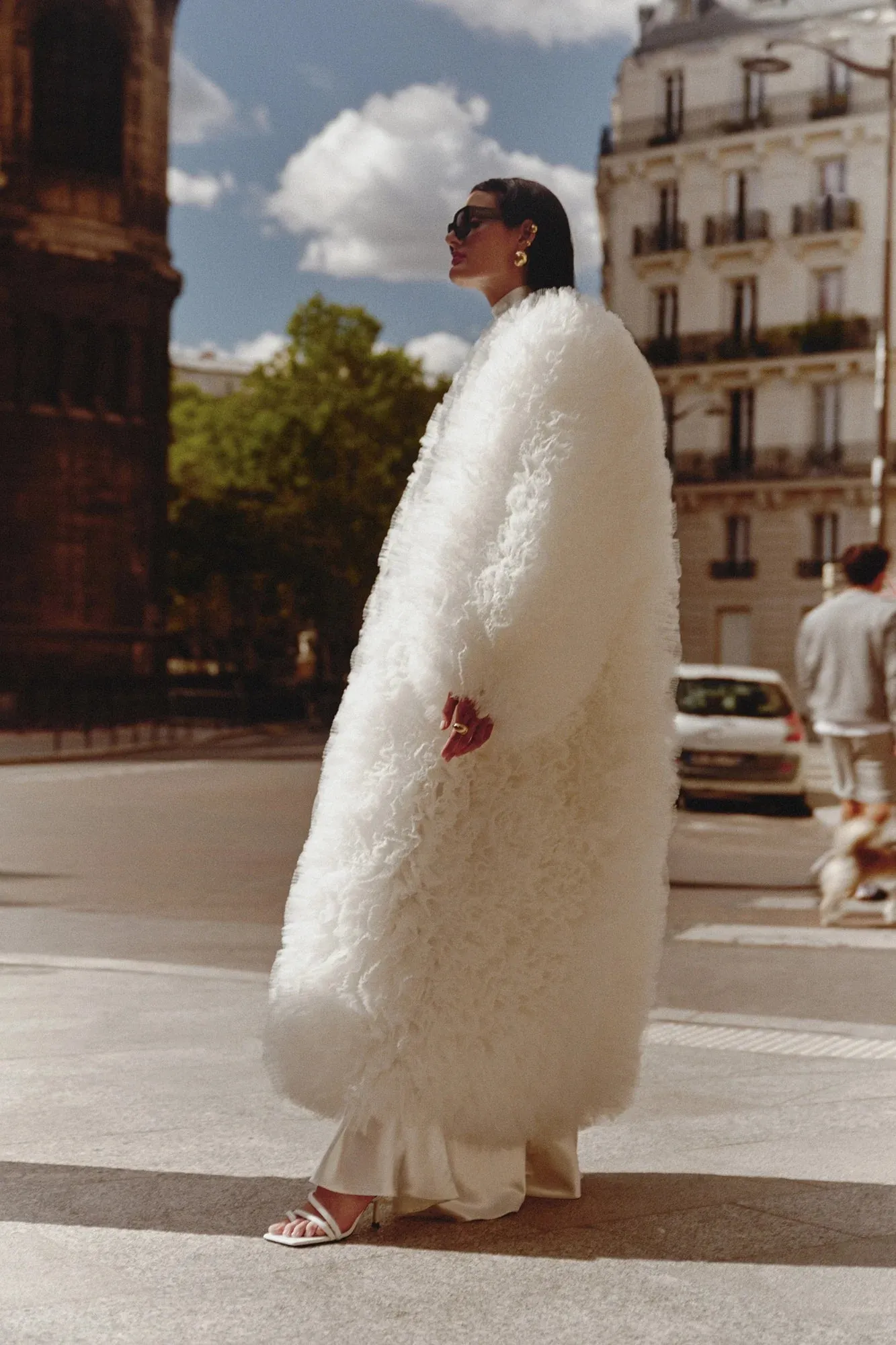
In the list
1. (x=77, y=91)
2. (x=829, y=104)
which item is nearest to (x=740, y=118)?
(x=829, y=104)

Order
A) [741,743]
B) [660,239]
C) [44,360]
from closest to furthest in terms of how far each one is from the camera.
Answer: [741,743] → [44,360] → [660,239]

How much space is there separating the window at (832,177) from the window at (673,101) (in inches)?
186

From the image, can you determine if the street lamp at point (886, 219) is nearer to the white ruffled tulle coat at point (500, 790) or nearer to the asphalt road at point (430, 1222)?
the asphalt road at point (430, 1222)

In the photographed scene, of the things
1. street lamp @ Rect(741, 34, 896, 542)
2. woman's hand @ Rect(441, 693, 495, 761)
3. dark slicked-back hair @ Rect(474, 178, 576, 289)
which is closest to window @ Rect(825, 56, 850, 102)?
street lamp @ Rect(741, 34, 896, 542)

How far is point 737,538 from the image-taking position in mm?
54750

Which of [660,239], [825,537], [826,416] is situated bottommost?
[825,537]

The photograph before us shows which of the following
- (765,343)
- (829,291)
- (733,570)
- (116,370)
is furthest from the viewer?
(733,570)

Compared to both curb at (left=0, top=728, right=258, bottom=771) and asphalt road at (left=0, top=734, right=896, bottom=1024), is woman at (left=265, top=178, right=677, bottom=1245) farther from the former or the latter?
curb at (left=0, top=728, right=258, bottom=771)

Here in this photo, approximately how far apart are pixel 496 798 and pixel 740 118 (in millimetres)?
54898

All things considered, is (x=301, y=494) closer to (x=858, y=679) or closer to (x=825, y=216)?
(x=825, y=216)

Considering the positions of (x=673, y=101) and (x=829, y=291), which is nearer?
(x=829, y=291)

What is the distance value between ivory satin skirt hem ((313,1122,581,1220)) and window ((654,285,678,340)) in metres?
53.3

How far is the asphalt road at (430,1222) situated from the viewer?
3.27 metres

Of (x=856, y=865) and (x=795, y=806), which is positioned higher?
(x=856, y=865)
